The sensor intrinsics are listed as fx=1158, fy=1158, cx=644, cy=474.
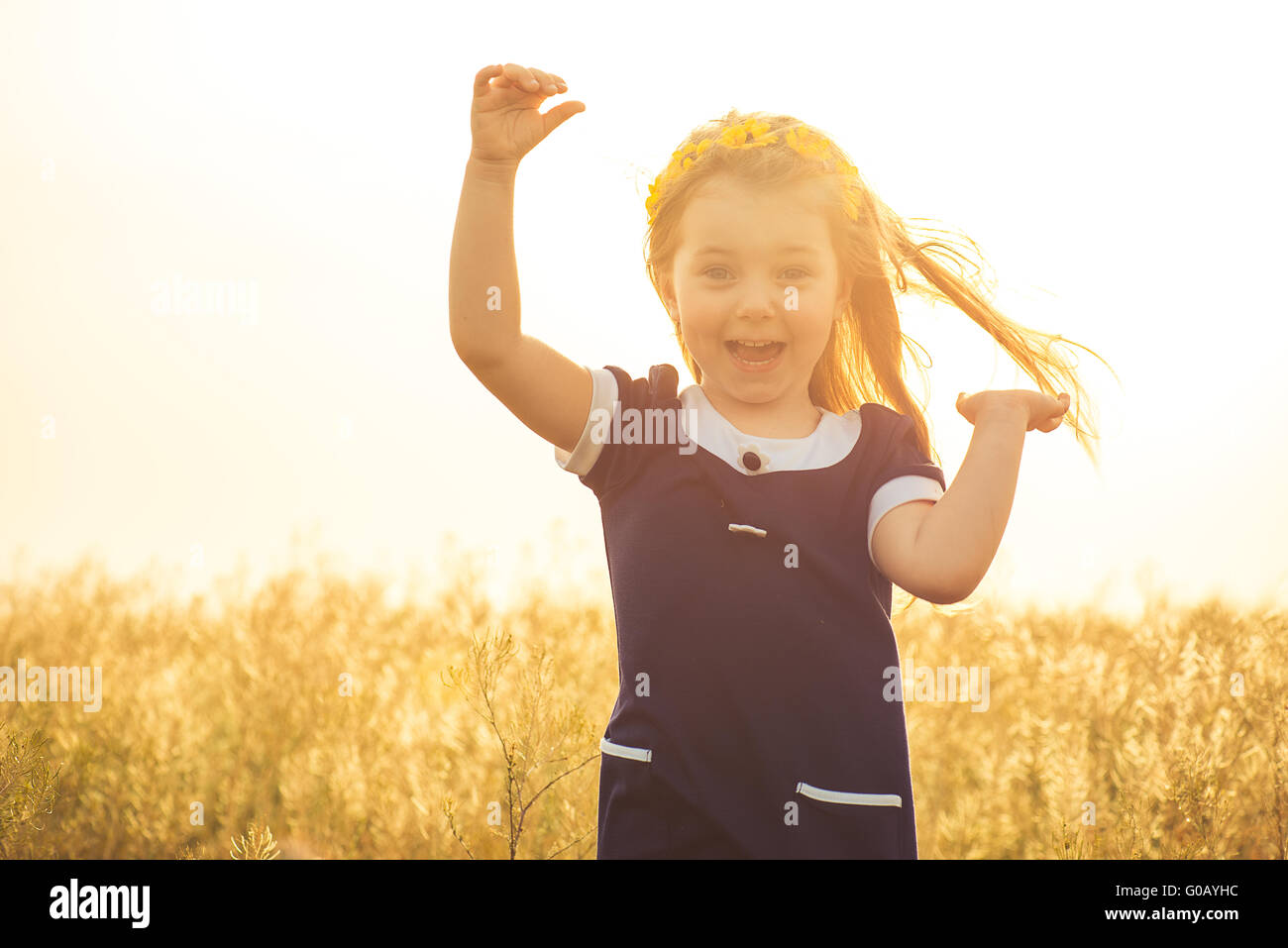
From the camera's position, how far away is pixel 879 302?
263cm

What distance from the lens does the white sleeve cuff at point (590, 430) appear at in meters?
2.25

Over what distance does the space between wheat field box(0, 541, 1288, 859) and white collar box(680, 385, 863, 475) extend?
1.06 meters

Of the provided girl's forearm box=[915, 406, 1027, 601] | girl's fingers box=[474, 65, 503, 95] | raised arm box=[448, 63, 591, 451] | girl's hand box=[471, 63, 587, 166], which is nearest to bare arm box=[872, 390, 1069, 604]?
girl's forearm box=[915, 406, 1027, 601]

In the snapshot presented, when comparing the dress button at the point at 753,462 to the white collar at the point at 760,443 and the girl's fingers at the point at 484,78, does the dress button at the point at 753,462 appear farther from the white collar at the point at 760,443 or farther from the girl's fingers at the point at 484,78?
the girl's fingers at the point at 484,78

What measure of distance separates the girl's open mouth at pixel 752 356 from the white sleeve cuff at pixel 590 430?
248 mm

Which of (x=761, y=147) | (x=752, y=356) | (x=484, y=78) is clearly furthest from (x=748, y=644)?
(x=484, y=78)

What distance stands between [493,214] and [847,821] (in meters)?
1.27

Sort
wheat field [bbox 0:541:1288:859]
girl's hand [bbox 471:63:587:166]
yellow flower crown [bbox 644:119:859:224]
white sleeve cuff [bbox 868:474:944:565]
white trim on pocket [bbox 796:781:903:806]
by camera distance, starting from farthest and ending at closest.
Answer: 1. wheat field [bbox 0:541:1288:859]
2. yellow flower crown [bbox 644:119:859:224]
3. white sleeve cuff [bbox 868:474:944:565]
4. white trim on pocket [bbox 796:781:903:806]
5. girl's hand [bbox 471:63:587:166]

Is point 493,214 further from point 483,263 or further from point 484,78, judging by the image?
point 484,78

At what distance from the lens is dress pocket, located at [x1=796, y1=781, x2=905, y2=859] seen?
2.12 meters

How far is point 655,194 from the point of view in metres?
2.47

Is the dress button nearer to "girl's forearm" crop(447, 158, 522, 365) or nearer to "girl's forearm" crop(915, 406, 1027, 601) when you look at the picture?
"girl's forearm" crop(915, 406, 1027, 601)
